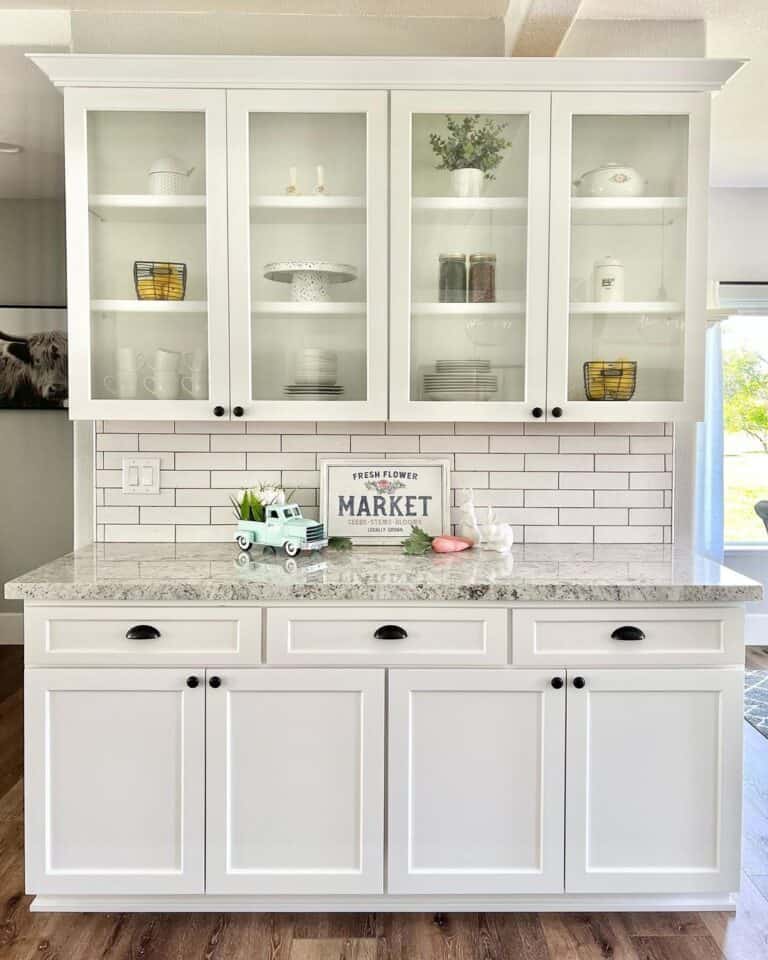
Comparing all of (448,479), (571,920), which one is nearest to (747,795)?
(571,920)

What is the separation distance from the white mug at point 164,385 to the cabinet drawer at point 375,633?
0.80 metres

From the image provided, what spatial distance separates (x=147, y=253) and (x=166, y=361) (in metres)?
0.34

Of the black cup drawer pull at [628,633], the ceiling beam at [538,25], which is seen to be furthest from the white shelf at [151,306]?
the black cup drawer pull at [628,633]

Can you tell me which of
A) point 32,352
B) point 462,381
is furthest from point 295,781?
point 32,352

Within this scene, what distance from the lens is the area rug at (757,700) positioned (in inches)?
140

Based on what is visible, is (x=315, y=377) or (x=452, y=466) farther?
(x=452, y=466)

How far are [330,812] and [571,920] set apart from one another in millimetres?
731

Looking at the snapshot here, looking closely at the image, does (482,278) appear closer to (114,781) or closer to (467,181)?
(467,181)

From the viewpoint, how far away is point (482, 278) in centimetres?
240

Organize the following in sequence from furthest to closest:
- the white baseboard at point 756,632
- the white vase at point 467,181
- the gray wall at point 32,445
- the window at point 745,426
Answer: the window at point 745,426 < the white baseboard at point 756,632 < the gray wall at point 32,445 < the white vase at point 467,181

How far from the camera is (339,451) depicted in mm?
2672

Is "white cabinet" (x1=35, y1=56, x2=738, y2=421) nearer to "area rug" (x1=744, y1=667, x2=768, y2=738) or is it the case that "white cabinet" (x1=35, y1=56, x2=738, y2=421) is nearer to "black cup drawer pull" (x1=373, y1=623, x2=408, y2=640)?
"black cup drawer pull" (x1=373, y1=623, x2=408, y2=640)

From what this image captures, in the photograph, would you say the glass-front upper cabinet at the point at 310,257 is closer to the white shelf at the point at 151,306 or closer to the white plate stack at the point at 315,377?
the white plate stack at the point at 315,377

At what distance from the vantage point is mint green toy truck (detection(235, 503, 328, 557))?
90.9 inches
